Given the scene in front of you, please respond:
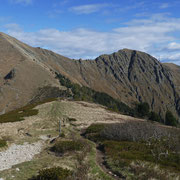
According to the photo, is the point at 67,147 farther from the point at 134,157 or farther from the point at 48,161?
the point at 134,157

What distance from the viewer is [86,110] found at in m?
50.7

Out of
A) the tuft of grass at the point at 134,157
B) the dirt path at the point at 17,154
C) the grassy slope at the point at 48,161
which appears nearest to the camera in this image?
the grassy slope at the point at 48,161

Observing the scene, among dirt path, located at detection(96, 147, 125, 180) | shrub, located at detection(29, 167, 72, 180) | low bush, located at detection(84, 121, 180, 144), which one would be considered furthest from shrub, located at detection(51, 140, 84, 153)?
low bush, located at detection(84, 121, 180, 144)

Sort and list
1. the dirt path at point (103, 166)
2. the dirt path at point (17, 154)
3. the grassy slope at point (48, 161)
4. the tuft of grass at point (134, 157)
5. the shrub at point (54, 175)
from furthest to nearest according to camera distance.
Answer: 1. the dirt path at point (17, 154)
2. the tuft of grass at point (134, 157)
3. the dirt path at point (103, 166)
4. the grassy slope at point (48, 161)
5. the shrub at point (54, 175)

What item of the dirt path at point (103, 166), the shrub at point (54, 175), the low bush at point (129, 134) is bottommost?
the low bush at point (129, 134)

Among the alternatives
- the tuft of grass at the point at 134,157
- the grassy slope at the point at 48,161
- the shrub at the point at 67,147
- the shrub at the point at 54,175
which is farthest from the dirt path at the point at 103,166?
Result: the shrub at the point at 54,175

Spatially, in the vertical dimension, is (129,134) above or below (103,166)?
below

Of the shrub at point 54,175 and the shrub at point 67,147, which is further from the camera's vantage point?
the shrub at point 67,147

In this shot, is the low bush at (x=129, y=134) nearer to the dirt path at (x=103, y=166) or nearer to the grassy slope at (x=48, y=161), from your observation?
the grassy slope at (x=48, y=161)

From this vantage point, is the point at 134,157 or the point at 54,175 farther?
the point at 134,157

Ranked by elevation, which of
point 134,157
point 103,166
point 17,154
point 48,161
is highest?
point 48,161

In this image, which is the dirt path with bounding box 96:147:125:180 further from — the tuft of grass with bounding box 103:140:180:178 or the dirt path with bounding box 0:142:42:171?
the dirt path with bounding box 0:142:42:171

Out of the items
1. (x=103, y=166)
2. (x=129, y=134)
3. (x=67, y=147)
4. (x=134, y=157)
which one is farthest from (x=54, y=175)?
(x=129, y=134)

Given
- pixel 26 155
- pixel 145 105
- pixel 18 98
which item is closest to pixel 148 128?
pixel 26 155
